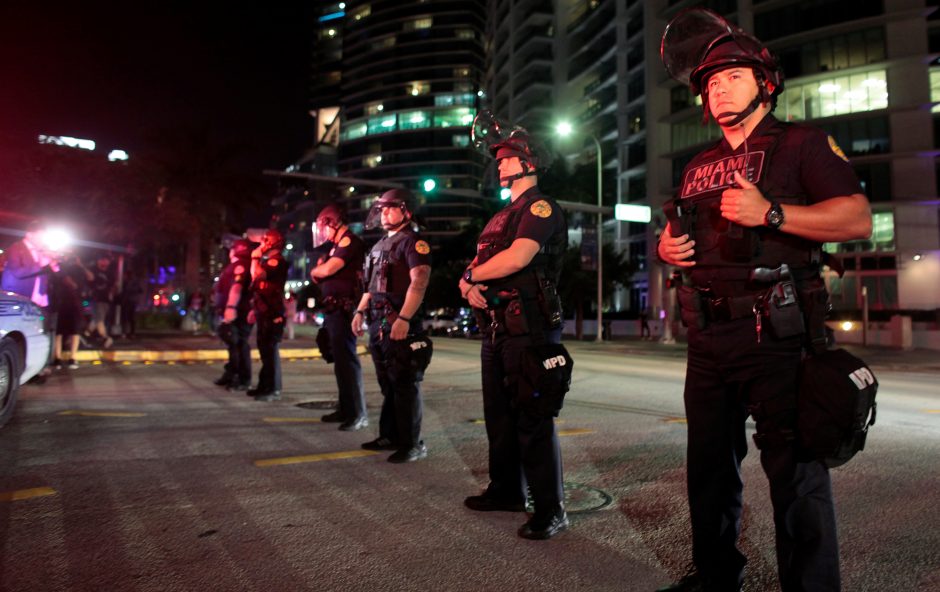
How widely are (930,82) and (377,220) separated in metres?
45.1

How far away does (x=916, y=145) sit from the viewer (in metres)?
38.5

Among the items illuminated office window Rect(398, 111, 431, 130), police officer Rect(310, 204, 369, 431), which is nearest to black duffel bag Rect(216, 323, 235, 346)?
police officer Rect(310, 204, 369, 431)

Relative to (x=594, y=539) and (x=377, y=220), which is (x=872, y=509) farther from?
(x=377, y=220)

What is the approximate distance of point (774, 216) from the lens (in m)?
2.16

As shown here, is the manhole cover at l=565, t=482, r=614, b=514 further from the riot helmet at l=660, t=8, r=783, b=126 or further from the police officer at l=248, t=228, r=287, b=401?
the police officer at l=248, t=228, r=287, b=401

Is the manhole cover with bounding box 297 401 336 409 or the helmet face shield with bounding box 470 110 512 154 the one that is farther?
the manhole cover with bounding box 297 401 336 409

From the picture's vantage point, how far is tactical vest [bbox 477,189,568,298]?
134 inches

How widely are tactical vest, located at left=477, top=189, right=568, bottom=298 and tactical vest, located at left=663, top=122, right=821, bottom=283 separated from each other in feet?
3.15

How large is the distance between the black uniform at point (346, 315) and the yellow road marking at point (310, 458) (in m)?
0.98

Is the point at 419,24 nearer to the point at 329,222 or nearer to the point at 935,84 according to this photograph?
the point at 935,84

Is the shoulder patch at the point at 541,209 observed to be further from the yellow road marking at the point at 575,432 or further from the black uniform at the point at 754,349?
the yellow road marking at the point at 575,432

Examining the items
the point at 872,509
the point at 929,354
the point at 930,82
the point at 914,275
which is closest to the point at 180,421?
the point at 872,509

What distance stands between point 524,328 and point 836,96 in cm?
4603

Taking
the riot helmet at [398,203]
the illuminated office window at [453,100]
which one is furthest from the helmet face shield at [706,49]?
the illuminated office window at [453,100]
